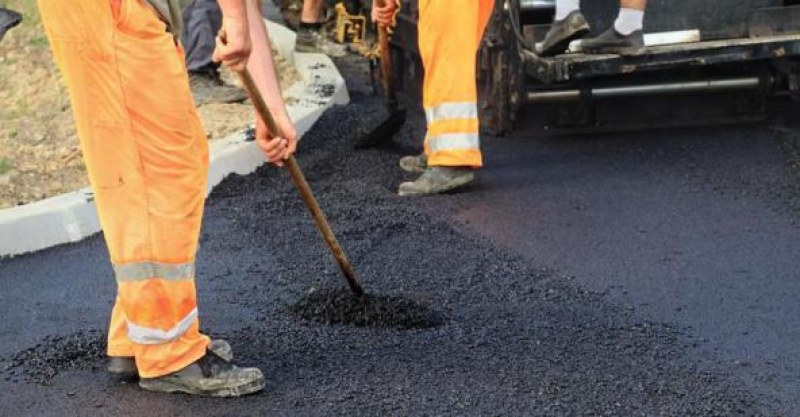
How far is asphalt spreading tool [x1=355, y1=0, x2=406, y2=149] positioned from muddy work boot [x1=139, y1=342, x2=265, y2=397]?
3083 mm

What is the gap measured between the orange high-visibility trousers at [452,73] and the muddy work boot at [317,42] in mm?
3136

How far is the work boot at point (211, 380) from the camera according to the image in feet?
11.7

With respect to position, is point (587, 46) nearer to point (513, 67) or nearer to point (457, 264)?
point (513, 67)

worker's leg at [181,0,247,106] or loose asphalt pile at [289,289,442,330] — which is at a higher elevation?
worker's leg at [181,0,247,106]

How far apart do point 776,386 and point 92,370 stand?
2.10 m

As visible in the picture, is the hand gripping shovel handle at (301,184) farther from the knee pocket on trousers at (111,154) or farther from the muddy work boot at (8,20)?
the muddy work boot at (8,20)

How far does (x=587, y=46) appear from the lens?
617cm

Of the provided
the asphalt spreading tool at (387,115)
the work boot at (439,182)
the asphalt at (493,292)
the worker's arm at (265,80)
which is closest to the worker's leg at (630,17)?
the asphalt at (493,292)

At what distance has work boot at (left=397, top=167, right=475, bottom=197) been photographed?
582cm

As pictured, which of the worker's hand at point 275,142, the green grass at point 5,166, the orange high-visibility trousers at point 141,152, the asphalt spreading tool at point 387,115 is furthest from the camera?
the asphalt spreading tool at point 387,115

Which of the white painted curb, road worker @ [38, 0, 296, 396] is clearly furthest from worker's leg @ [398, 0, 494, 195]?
road worker @ [38, 0, 296, 396]

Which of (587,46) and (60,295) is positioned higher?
(587,46)

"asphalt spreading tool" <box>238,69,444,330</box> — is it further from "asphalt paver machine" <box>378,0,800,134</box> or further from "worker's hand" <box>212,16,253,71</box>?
"asphalt paver machine" <box>378,0,800,134</box>

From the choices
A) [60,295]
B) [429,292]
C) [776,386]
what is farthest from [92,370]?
[776,386]
